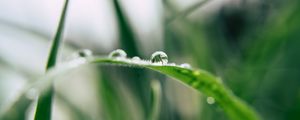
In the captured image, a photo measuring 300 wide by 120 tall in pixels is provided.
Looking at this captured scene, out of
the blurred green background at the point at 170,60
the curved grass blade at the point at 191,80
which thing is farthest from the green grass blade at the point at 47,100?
the blurred green background at the point at 170,60

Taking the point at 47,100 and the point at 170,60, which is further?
the point at 170,60

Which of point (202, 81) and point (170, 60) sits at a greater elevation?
point (170, 60)

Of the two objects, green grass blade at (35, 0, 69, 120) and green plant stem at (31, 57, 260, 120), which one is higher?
green grass blade at (35, 0, 69, 120)

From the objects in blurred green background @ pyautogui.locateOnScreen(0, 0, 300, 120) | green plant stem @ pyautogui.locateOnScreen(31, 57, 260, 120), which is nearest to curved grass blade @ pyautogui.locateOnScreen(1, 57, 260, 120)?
green plant stem @ pyautogui.locateOnScreen(31, 57, 260, 120)

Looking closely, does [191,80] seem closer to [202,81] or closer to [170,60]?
[202,81]

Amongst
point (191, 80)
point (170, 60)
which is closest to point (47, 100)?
point (191, 80)

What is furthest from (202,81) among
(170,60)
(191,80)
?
(170,60)

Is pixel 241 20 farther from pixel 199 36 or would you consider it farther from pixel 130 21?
pixel 130 21

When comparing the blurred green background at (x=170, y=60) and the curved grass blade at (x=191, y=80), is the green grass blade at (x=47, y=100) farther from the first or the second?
the blurred green background at (x=170, y=60)

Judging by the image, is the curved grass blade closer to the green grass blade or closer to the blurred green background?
the green grass blade
